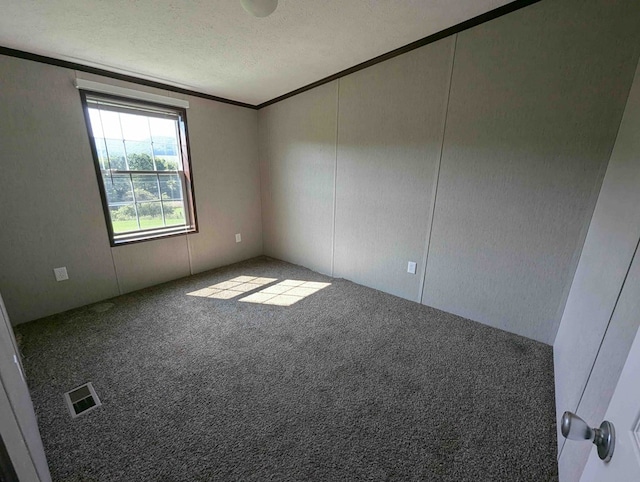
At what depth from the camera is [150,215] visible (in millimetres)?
2906

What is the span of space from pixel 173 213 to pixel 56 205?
1001 millimetres

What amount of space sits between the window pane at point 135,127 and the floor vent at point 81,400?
228 cm

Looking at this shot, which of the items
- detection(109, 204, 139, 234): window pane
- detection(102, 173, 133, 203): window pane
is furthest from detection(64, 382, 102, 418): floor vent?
detection(102, 173, 133, 203): window pane

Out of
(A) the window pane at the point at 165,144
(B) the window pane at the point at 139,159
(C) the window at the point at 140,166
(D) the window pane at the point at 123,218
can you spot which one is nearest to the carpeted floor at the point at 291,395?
(D) the window pane at the point at 123,218

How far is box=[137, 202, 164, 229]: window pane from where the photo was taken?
9.30 ft

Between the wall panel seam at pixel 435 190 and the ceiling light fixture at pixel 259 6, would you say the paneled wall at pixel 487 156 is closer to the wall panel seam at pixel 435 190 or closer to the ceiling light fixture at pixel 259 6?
the wall panel seam at pixel 435 190

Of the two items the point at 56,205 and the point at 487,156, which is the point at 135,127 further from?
the point at 487,156

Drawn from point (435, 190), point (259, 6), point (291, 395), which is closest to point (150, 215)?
point (259, 6)

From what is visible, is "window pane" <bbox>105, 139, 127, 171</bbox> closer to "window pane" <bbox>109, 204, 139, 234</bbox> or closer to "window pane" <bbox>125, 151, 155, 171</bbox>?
"window pane" <bbox>125, 151, 155, 171</bbox>

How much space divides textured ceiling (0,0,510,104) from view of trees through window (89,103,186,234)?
468 mm

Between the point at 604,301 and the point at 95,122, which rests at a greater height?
the point at 95,122

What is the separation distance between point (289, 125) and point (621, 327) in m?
3.29

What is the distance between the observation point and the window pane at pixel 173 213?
3031mm

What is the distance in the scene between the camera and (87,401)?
1.46m
